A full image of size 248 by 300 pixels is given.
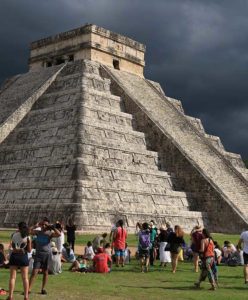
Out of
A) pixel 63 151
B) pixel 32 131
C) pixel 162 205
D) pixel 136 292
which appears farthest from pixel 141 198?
pixel 136 292

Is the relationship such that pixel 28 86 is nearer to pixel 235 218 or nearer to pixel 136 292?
pixel 235 218

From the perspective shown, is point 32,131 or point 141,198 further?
point 32,131

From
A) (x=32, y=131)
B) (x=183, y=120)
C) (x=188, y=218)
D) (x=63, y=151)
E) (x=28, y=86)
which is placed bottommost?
(x=188, y=218)

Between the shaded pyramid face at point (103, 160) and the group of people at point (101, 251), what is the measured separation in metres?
5.62

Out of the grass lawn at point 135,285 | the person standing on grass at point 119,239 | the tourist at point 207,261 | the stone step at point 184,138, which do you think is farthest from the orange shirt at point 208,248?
the stone step at point 184,138

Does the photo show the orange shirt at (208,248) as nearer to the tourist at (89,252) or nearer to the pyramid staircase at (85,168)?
the tourist at (89,252)

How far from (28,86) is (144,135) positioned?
9602 mm

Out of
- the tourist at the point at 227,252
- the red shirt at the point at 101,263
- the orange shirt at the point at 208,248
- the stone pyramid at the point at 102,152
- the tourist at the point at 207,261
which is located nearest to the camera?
the tourist at the point at 207,261

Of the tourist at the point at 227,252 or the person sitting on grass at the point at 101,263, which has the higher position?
the tourist at the point at 227,252

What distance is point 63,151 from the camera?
984 inches

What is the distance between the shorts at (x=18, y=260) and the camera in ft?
29.9

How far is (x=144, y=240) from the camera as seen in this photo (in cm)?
1435

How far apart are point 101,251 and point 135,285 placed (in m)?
2.56

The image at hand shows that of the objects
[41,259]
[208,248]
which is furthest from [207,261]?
[41,259]
